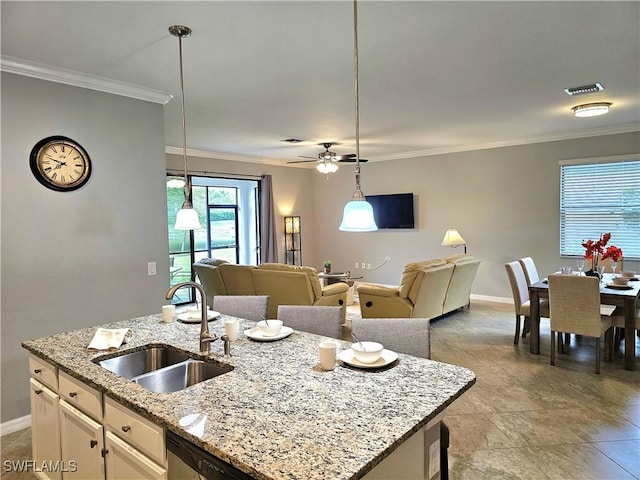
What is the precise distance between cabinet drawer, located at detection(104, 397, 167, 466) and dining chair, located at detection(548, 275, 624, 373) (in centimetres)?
377

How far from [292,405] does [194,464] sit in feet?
1.20

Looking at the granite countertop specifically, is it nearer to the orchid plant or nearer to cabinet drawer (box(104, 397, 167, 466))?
cabinet drawer (box(104, 397, 167, 466))

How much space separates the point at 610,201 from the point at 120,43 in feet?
21.1

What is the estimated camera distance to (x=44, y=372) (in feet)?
6.96

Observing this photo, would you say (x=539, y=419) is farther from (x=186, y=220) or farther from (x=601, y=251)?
(x=186, y=220)

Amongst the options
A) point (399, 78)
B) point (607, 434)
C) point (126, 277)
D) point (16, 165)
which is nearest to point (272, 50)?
point (399, 78)

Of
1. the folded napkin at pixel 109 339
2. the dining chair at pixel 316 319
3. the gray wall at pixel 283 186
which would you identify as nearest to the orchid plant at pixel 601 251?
the dining chair at pixel 316 319

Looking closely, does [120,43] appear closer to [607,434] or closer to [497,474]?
[497,474]

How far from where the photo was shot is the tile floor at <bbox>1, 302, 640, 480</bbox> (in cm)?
242

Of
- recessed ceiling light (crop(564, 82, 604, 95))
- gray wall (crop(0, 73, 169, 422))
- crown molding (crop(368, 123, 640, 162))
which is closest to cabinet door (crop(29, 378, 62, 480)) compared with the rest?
gray wall (crop(0, 73, 169, 422))

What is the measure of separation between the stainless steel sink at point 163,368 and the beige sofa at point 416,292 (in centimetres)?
303

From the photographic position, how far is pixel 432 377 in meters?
1.68

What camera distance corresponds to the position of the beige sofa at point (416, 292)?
183 inches

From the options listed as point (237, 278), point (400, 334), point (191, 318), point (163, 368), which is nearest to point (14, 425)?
point (191, 318)
